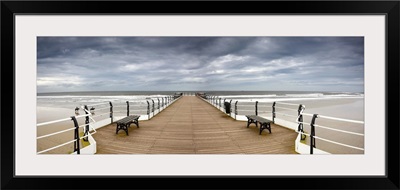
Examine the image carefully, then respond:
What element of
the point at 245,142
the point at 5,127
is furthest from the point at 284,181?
the point at 5,127

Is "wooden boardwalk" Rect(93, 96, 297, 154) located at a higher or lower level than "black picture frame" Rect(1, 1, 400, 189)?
lower

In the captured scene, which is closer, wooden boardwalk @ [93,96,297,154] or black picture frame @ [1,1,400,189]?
black picture frame @ [1,1,400,189]

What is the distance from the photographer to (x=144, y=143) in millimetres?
4453

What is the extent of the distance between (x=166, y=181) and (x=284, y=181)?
1153 mm

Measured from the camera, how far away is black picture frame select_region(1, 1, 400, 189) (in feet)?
6.77
